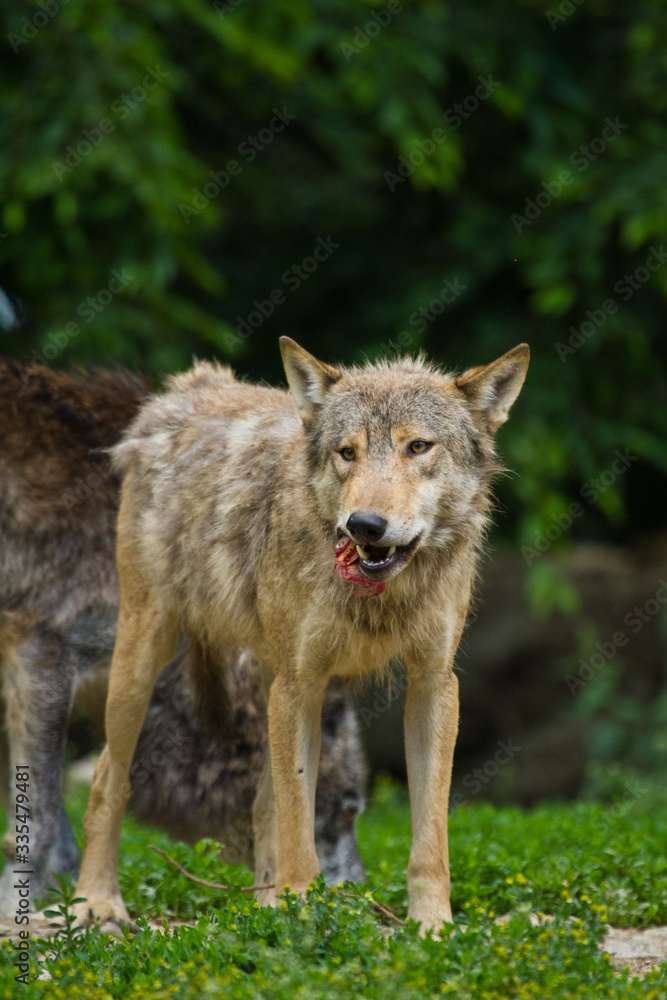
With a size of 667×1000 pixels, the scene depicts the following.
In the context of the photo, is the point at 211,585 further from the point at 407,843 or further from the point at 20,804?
the point at 407,843

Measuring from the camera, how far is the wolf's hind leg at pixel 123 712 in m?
5.25

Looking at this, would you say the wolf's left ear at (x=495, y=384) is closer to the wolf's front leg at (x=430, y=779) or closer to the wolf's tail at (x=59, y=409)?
the wolf's front leg at (x=430, y=779)

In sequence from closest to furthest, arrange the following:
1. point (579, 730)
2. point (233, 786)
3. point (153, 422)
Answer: point (153, 422) < point (233, 786) < point (579, 730)

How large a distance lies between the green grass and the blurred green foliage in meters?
4.63

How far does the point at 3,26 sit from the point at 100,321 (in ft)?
7.96

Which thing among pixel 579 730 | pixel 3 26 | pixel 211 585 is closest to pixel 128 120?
pixel 3 26

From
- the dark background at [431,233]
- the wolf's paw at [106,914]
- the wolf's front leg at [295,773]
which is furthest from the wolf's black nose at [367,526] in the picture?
the dark background at [431,233]

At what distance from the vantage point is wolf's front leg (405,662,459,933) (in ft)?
14.5

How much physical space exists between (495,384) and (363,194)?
23.5ft

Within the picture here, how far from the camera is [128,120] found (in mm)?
8742

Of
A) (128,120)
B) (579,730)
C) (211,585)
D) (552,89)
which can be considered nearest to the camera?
Result: (211,585)

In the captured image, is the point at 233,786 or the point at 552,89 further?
the point at 552,89

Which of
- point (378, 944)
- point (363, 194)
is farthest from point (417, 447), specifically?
point (363, 194)

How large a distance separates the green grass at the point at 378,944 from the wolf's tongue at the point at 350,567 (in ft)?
3.46
